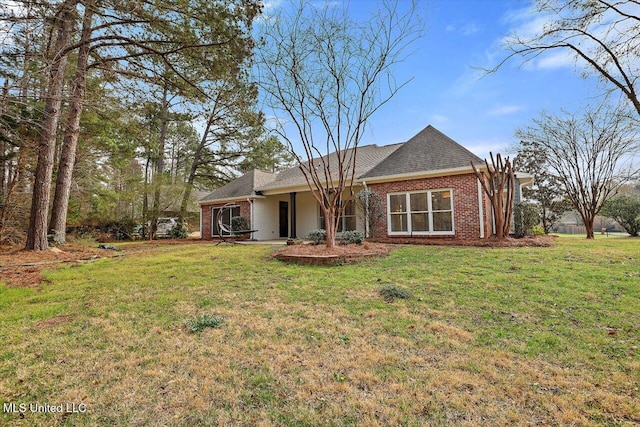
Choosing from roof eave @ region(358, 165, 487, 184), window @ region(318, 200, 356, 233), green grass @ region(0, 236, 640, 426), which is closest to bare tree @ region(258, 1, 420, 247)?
roof eave @ region(358, 165, 487, 184)

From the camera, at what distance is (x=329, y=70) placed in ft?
30.3

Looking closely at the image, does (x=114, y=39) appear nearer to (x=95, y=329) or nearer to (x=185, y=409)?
(x=95, y=329)

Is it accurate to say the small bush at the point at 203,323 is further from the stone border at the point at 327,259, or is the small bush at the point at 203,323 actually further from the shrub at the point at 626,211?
the shrub at the point at 626,211

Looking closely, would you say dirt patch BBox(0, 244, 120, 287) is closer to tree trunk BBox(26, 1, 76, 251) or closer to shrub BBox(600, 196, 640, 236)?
tree trunk BBox(26, 1, 76, 251)

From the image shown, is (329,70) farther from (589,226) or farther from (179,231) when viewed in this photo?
(179,231)

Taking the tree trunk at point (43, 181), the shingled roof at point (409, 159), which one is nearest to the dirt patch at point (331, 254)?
the shingled roof at point (409, 159)

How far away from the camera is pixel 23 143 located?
32.1ft

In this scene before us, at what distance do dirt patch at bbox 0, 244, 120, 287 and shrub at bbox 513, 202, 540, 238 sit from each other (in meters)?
13.5

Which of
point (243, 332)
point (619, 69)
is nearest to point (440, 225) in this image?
point (619, 69)

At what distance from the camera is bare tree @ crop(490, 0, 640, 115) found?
489cm

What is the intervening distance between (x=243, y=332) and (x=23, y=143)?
36.1 ft

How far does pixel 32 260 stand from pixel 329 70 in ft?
30.8

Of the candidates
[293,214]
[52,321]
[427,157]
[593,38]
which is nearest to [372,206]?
[427,157]

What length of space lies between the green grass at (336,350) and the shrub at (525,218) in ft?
16.7
